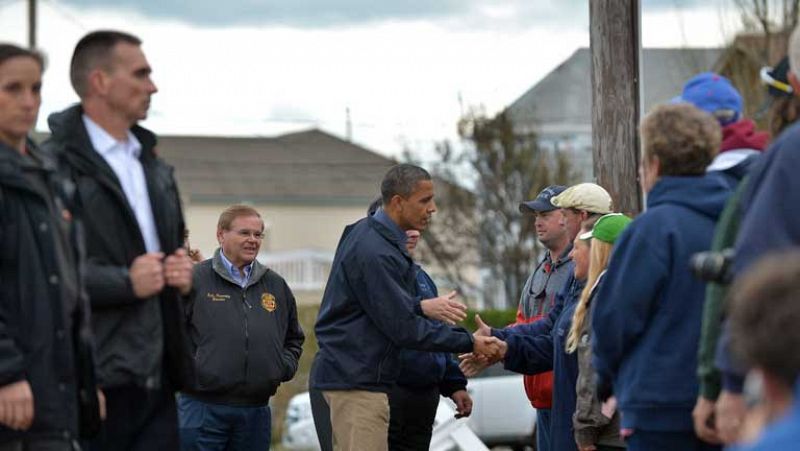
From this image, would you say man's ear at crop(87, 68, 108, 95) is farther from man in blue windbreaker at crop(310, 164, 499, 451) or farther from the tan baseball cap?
the tan baseball cap

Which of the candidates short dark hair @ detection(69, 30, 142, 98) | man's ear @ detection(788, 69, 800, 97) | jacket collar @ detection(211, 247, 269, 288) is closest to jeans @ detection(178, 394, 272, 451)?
jacket collar @ detection(211, 247, 269, 288)

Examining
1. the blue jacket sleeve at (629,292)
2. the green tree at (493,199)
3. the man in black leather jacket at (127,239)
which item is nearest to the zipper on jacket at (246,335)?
the man in black leather jacket at (127,239)

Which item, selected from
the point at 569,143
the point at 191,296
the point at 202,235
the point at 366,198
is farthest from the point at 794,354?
the point at 366,198

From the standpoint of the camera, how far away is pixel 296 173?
190 ft

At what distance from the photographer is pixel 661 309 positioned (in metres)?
5.56

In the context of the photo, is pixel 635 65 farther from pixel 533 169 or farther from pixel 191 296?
pixel 533 169

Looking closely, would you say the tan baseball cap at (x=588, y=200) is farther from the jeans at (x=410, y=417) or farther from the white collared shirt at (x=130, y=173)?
the white collared shirt at (x=130, y=173)

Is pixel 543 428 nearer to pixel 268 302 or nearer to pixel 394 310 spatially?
pixel 394 310

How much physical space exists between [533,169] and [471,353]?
24.5 m

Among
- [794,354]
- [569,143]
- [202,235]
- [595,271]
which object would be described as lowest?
→ [202,235]

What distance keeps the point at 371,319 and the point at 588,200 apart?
4.80 feet

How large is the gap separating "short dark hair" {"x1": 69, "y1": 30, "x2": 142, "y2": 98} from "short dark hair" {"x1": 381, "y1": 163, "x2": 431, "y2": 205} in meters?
2.64

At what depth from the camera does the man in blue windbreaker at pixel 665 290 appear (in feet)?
18.1

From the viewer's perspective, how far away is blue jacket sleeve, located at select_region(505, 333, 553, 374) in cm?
842
